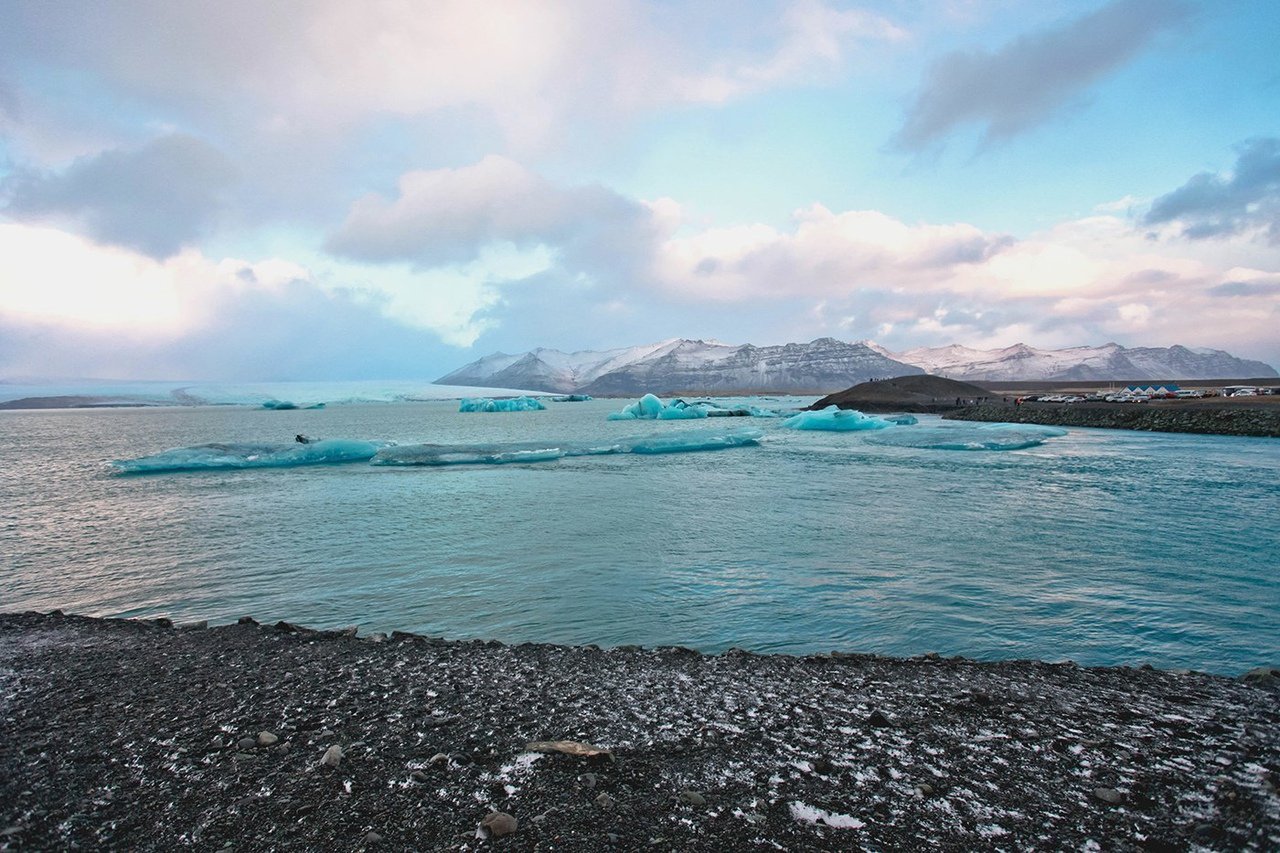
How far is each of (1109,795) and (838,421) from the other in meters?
41.6

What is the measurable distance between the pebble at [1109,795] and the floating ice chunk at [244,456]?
28.1m

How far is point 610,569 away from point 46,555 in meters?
10.6

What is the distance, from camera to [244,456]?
26.3 m

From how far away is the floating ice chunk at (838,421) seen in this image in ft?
143

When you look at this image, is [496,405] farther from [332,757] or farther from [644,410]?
[332,757]

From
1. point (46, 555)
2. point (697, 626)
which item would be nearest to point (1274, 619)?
point (697, 626)

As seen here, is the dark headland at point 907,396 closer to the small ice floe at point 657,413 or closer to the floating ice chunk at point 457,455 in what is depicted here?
the small ice floe at point 657,413

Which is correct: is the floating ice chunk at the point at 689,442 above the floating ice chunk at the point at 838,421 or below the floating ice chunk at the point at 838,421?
below

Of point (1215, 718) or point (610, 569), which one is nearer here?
point (1215, 718)

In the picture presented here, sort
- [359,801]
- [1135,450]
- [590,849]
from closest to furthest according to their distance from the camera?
[590,849] < [359,801] < [1135,450]

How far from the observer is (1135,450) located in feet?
90.2

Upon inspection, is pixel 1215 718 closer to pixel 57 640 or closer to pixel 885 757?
pixel 885 757

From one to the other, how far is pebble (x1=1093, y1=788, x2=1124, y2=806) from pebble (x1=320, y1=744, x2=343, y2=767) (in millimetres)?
4201

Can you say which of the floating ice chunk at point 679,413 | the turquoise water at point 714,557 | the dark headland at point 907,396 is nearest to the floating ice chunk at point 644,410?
the floating ice chunk at point 679,413
